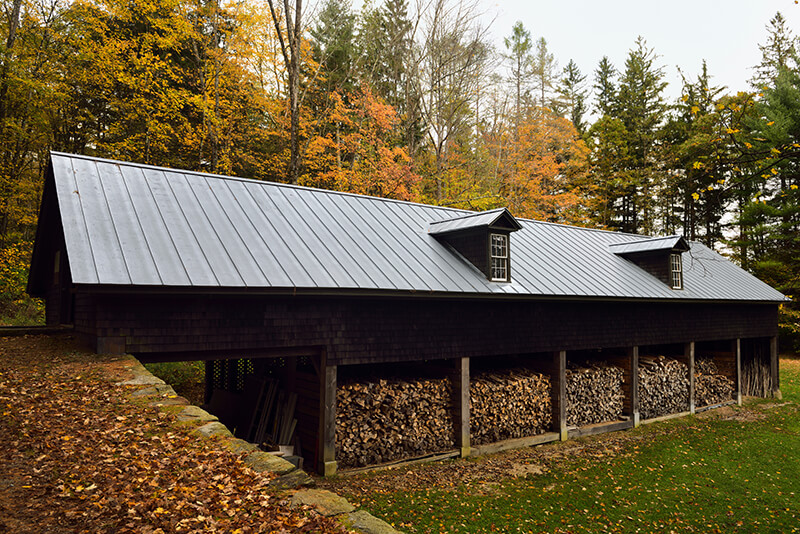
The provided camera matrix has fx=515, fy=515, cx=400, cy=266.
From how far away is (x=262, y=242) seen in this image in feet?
31.1

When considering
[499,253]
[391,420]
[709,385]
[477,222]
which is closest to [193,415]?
[391,420]

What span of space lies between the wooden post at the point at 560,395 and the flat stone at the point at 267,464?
9815 mm

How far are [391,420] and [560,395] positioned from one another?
505 cm

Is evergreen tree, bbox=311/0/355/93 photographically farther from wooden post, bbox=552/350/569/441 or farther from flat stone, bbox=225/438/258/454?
flat stone, bbox=225/438/258/454

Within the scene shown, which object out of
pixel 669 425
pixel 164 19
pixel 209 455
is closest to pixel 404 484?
pixel 209 455

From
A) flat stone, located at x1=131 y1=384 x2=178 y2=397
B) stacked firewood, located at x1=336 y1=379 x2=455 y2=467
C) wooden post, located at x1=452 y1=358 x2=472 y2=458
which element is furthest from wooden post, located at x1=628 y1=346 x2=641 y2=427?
flat stone, located at x1=131 y1=384 x2=178 y2=397

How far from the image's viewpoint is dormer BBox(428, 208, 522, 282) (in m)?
11.9

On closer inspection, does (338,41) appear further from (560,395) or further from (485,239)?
(560,395)

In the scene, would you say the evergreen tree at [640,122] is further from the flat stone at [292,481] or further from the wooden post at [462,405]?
the flat stone at [292,481]

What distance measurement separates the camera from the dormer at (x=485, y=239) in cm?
1192

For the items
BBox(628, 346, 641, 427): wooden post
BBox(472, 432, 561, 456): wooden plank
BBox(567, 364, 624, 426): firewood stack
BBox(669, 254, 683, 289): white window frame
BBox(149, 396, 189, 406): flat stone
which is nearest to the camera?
BBox(149, 396, 189, 406): flat stone

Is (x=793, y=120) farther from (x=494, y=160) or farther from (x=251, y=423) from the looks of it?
(x=251, y=423)

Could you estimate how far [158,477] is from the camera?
13.3ft

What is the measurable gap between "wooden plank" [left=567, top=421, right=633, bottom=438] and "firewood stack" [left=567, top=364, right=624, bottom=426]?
0.17 meters
